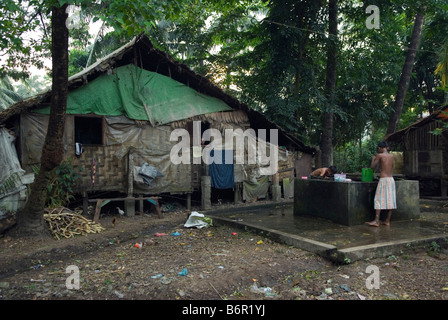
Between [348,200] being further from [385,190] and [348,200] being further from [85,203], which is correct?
[85,203]

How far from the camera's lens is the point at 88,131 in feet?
40.4

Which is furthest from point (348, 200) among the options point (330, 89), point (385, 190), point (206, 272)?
point (330, 89)

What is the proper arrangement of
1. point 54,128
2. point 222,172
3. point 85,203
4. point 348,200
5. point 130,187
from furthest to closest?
point 222,172, point 130,187, point 85,203, point 348,200, point 54,128

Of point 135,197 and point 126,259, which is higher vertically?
point 135,197

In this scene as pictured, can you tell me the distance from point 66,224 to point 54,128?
2375mm

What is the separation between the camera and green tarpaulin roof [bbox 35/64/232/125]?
9.71 meters

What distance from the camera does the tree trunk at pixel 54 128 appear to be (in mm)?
6445

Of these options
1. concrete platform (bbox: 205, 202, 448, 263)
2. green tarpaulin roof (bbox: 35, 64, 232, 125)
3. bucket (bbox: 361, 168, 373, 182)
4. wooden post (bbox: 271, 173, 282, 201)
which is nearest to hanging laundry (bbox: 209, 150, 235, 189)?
green tarpaulin roof (bbox: 35, 64, 232, 125)

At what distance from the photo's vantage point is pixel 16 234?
6.95 meters

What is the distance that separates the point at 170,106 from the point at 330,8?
839 centimetres
